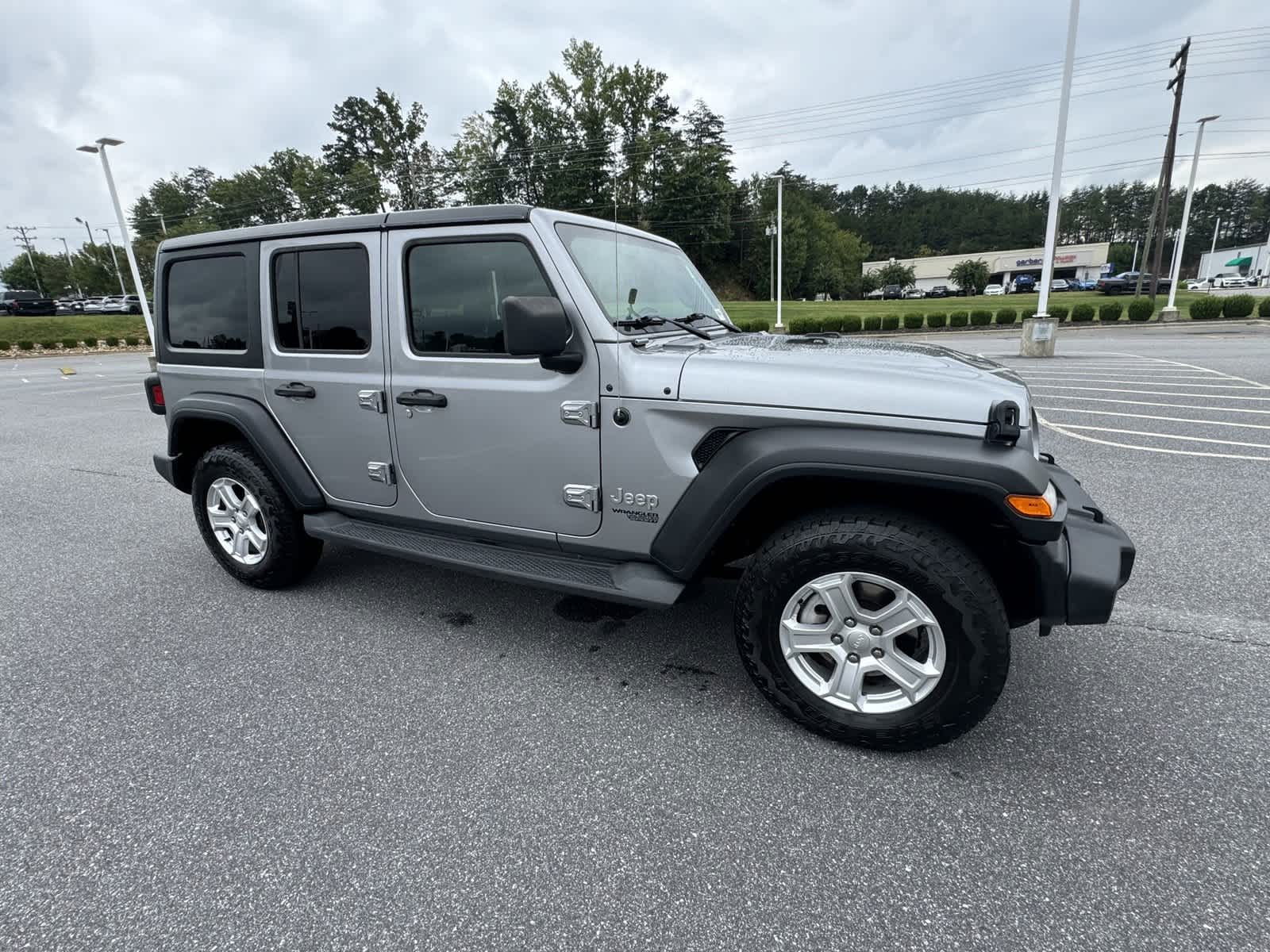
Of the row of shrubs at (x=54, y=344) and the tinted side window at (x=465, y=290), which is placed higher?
the tinted side window at (x=465, y=290)

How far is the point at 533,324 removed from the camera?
2.26 m

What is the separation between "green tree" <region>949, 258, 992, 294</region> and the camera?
70188mm

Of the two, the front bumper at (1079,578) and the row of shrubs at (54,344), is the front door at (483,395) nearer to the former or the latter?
the front bumper at (1079,578)

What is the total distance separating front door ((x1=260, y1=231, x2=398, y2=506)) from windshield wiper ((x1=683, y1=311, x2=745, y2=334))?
144 centimetres

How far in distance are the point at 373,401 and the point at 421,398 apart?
12.4 inches

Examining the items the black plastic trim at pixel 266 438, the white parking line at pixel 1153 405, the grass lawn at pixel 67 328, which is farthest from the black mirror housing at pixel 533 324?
the grass lawn at pixel 67 328

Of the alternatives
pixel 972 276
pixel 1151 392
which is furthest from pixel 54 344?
pixel 972 276

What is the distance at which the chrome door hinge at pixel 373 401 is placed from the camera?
2986 mm

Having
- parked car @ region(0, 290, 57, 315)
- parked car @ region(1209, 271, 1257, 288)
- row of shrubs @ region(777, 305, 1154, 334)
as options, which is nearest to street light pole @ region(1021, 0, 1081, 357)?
row of shrubs @ region(777, 305, 1154, 334)

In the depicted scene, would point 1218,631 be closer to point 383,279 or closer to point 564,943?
point 564,943

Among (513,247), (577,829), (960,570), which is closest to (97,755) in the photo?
(577,829)

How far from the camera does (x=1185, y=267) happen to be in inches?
4444

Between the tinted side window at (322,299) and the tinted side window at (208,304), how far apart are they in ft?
0.99

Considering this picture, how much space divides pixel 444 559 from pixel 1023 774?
235 cm
